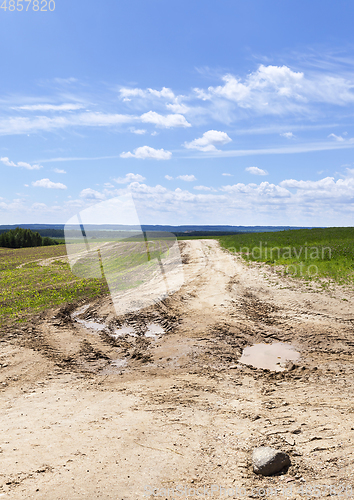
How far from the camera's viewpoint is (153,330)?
1147 cm

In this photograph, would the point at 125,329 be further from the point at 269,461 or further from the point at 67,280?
the point at 67,280

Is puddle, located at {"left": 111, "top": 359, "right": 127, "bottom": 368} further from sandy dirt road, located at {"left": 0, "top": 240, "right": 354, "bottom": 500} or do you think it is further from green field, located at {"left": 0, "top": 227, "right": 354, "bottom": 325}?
green field, located at {"left": 0, "top": 227, "right": 354, "bottom": 325}

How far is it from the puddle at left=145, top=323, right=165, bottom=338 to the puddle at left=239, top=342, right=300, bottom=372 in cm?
325

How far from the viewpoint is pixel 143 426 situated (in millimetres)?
5852

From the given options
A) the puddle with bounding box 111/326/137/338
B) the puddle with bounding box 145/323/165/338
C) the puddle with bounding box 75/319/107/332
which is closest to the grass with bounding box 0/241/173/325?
the puddle with bounding box 75/319/107/332

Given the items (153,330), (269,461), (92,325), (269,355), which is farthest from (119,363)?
(269,461)

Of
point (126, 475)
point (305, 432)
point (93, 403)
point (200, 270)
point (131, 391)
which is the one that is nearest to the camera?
point (126, 475)

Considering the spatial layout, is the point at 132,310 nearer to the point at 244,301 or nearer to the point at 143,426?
the point at 244,301

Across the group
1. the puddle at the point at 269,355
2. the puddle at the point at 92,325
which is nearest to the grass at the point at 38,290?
the puddle at the point at 92,325

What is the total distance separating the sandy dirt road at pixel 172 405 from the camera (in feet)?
Result: 14.7

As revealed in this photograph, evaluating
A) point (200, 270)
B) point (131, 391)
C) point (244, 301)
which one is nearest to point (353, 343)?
point (244, 301)

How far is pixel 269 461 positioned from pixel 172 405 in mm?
2535

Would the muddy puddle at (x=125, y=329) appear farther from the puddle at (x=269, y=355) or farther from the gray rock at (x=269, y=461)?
the gray rock at (x=269, y=461)

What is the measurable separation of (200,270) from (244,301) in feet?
22.2
